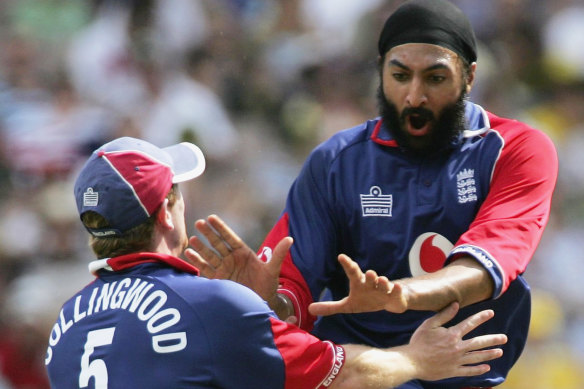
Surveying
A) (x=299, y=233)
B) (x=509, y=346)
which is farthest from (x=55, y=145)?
(x=509, y=346)

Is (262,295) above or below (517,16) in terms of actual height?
below

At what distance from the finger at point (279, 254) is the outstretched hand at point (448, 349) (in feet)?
1.85

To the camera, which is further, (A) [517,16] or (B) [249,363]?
(A) [517,16]

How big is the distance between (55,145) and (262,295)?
4.98m

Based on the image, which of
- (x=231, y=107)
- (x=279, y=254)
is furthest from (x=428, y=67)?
(x=231, y=107)

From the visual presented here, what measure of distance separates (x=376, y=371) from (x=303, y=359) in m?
0.27

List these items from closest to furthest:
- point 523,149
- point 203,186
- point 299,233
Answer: point 523,149 → point 299,233 → point 203,186

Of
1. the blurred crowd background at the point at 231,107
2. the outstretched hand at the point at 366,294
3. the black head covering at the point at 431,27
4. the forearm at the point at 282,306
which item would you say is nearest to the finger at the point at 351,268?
the outstretched hand at the point at 366,294

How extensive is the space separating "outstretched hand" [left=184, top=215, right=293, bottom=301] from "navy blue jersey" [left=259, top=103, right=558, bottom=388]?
0.14 m

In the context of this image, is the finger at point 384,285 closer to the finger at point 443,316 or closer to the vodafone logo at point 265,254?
the finger at point 443,316

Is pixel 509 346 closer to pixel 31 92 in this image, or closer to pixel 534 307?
pixel 534 307

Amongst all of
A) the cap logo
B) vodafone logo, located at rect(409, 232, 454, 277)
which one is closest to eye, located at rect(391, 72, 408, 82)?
vodafone logo, located at rect(409, 232, 454, 277)

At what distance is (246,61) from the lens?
8.63 m

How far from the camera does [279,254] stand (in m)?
3.84
